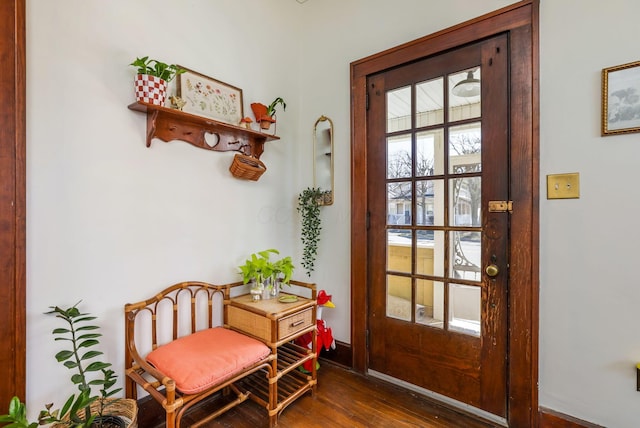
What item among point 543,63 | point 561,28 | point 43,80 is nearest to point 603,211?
point 543,63

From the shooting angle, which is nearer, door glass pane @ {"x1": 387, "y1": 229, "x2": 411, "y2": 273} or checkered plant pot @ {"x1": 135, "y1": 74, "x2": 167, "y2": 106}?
checkered plant pot @ {"x1": 135, "y1": 74, "x2": 167, "y2": 106}

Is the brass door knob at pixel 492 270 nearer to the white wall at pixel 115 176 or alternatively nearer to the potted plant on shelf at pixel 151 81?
the white wall at pixel 115 176

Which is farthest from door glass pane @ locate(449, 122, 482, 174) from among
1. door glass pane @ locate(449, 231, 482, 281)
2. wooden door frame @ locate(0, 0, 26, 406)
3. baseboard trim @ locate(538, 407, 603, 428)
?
wooden door frame @ locate(0, 0, 26, 406)

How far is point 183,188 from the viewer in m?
1.77

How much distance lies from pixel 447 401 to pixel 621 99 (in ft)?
6.13

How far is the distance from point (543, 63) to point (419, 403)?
2.08m

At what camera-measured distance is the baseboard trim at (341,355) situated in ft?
7.30

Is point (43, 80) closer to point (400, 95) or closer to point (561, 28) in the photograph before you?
point (400, 95)

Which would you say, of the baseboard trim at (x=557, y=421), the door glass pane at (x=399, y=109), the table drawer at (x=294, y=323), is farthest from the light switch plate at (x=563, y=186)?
the table drawer at (x=294, y=323)

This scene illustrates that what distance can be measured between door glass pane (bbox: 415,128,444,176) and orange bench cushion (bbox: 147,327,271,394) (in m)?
→ 1.47

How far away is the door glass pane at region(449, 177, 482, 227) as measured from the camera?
1.73 meters

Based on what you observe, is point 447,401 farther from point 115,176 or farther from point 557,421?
point 115,176

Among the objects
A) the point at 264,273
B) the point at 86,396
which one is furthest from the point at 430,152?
the point at 86,396

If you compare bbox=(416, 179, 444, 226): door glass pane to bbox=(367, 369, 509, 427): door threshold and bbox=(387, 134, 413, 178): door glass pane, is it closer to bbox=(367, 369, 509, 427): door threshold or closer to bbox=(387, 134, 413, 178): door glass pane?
bbox=(387, 134, 413, 178): door glass pane
